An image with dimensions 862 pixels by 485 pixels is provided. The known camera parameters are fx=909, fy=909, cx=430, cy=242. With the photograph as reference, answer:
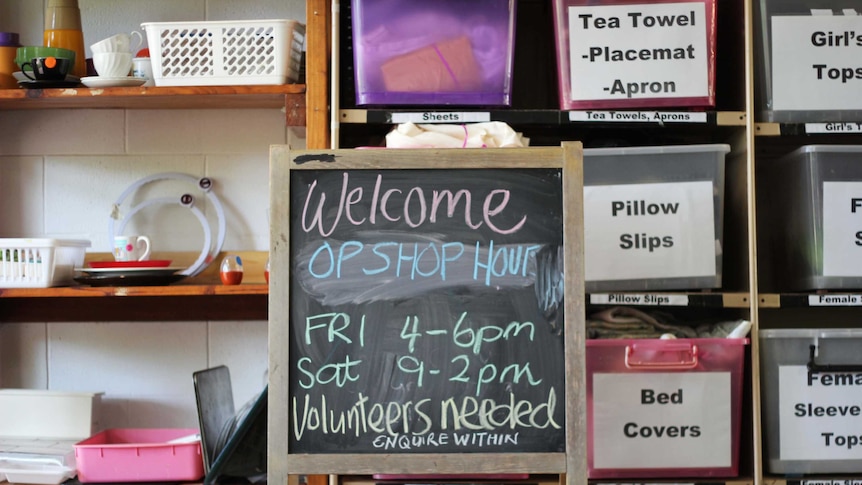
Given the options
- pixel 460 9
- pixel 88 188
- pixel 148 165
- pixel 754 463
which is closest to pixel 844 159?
pixel 754 463

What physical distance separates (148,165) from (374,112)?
926 mm

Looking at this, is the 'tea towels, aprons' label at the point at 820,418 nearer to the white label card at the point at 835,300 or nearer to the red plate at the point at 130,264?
the white label card at the point at 835,300

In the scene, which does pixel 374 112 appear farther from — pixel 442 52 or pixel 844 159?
pixel 844 159

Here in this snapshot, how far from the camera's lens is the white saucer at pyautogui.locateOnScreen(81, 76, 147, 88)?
2.50 m

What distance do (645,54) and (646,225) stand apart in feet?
1.47

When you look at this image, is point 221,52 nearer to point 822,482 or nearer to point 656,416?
point 656,416

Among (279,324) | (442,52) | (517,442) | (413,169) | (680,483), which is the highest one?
(442,52)

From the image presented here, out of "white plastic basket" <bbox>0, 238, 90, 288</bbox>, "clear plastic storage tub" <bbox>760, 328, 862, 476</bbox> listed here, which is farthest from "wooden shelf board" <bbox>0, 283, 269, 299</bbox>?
"clear plastic storage tub" <bbox>760, 328, 862, 476</bbox>

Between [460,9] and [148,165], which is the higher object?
[460,9]

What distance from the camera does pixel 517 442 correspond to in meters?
1.88

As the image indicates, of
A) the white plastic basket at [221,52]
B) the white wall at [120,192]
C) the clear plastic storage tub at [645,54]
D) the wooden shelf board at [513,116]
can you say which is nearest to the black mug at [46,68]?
the white plastic basket at [221,52]

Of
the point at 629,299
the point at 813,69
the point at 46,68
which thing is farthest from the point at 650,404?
the point at 46,68

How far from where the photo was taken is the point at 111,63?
251 cm

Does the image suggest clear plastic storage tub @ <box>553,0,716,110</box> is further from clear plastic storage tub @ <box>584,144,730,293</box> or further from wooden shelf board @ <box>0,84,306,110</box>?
A: wooden shelf board @ <box>0,84,306,110</box>
